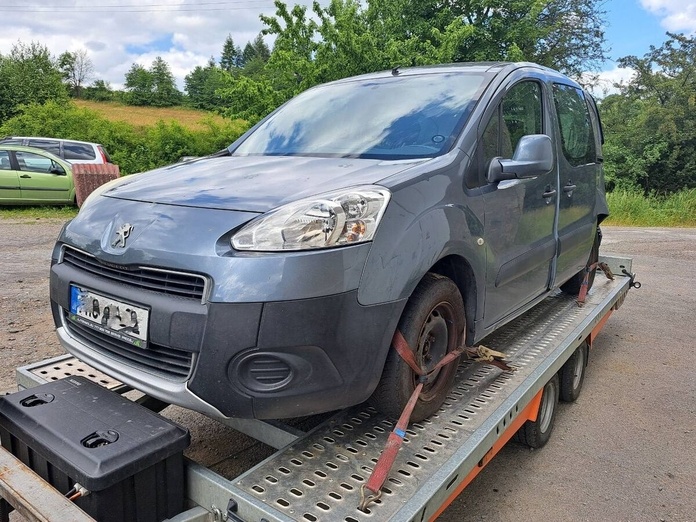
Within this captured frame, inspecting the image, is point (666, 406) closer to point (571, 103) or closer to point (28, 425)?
point (571, 103)

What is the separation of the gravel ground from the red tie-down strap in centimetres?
65

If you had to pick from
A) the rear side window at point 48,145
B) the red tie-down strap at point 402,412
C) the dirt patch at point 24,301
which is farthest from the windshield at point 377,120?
the rear side window at point 48,145

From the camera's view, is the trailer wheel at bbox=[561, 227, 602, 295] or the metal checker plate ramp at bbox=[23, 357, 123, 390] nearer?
the metal checker plate ramp at bbox=[23, 357, 123, 390]

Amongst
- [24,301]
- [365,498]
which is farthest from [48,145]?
[365,498]

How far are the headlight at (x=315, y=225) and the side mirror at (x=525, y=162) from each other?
0.89 m

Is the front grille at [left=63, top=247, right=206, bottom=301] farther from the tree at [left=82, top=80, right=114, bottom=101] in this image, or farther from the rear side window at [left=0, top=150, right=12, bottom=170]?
the tree at [left=82, top=80, right=114, bottom=101]

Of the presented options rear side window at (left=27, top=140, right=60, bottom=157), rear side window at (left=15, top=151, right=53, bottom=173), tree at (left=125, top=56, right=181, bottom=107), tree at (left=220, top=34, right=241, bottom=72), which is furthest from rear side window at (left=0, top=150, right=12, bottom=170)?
tree at (left=220, top=34, right=241, bottom=72)

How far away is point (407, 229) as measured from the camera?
2.01m

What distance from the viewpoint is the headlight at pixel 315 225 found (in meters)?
1.80

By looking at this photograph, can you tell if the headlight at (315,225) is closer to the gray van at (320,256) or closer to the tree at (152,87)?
the gray van at (320,256)

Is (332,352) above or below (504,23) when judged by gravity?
below

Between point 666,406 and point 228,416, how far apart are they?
3274 millimetres

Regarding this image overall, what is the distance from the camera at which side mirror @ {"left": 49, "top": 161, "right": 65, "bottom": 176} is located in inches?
472

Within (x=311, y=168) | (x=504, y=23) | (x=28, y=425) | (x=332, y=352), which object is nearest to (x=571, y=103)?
(x=311, y=168)
